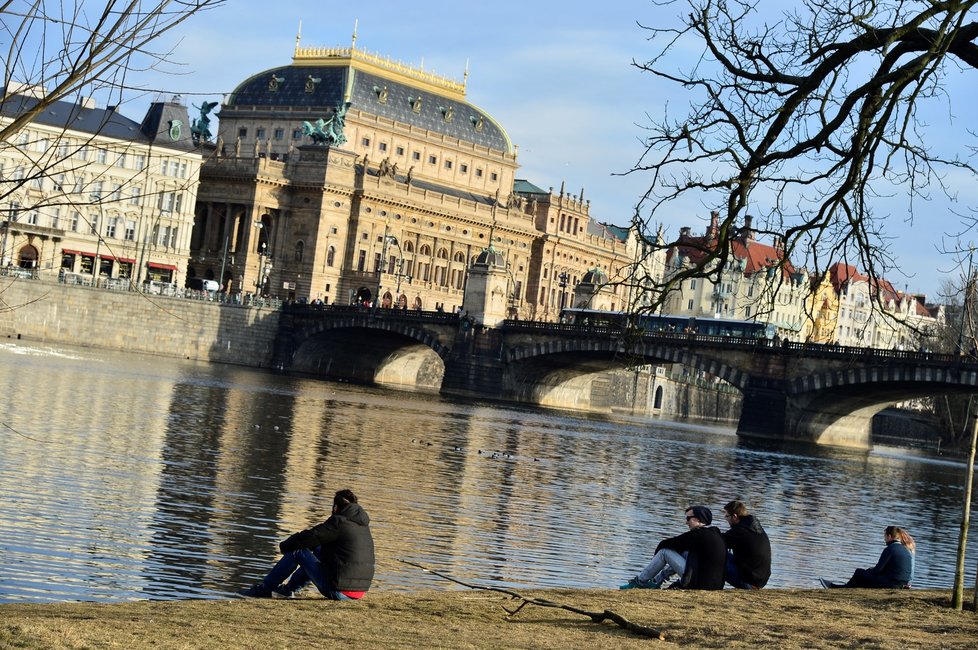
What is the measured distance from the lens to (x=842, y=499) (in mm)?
53719

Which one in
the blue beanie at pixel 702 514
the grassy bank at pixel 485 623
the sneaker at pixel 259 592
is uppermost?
the blue beanie at pixel 702 514

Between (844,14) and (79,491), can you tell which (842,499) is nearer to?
(79,491)

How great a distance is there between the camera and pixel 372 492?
3625cm

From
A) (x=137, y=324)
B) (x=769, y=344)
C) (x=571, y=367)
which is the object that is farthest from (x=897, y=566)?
(x=137, y=324)

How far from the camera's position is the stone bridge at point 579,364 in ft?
301

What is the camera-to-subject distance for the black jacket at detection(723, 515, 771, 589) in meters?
22.2

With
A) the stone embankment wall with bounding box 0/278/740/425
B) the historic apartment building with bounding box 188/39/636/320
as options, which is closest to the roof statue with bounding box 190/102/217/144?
the historic apartment building with bounding box 188/39/636/320

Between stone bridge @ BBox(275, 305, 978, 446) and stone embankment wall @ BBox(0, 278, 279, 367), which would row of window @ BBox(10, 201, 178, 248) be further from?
stone bridge @ BBox(275, 305, 978, 446)

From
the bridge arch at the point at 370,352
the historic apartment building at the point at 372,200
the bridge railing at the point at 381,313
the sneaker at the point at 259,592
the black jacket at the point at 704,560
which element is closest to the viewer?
the sneaker at the point at 259,592

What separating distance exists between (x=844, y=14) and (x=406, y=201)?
144720 mm

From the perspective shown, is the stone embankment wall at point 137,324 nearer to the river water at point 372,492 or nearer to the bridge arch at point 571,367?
the bridge arch at point 571,367

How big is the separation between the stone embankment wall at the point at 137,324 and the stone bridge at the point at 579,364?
8.72 feet

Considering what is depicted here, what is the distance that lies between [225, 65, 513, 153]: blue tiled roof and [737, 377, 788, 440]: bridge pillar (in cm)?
7620

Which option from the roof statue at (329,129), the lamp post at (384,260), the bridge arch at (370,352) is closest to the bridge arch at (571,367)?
the bridge arch at (370,352)
